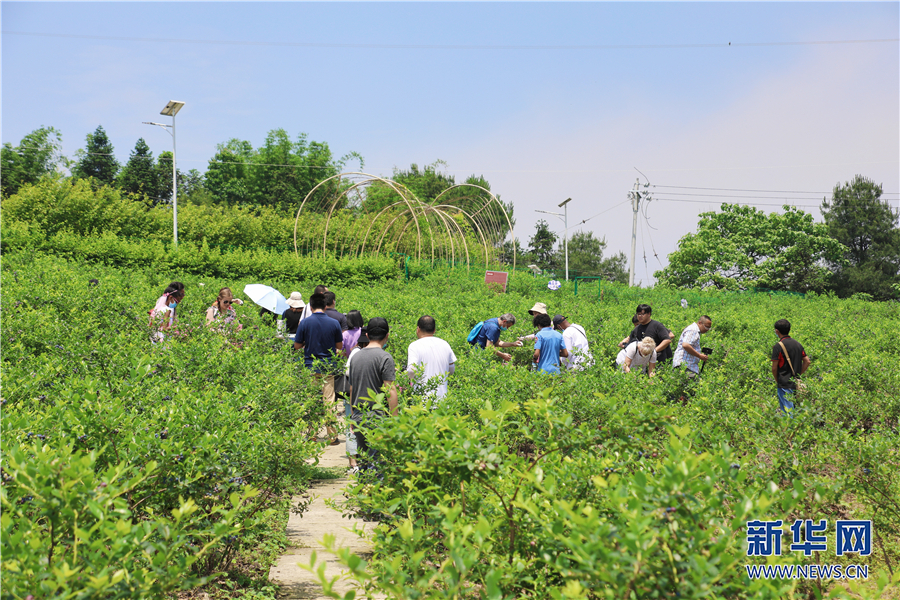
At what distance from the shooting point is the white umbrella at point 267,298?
8.74 meters

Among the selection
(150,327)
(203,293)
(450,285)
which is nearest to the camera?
(150,327)

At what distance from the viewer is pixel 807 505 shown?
3.84m

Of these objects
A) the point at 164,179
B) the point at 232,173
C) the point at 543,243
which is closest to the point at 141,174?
the point at 164,179

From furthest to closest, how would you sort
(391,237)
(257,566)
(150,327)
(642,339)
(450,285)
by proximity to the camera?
(391,237)
(450,285)
(642,339)
(150,327)
(257,566)

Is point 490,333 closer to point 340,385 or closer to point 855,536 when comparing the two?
point 340,385

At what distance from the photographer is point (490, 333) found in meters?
7.38

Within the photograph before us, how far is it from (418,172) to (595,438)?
56.8 meters

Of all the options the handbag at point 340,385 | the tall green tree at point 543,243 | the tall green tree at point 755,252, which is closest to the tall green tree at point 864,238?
the tall green tree at point 755,252

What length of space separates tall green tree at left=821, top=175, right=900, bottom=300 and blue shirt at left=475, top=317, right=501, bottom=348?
49785 millimetres

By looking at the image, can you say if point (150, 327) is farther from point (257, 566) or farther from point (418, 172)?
point (418, 172)

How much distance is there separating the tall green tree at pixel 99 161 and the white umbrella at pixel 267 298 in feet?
187

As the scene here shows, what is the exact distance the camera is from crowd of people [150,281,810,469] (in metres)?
4.95

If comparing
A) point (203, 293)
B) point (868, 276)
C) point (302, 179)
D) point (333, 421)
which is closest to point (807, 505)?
point (333, 421)

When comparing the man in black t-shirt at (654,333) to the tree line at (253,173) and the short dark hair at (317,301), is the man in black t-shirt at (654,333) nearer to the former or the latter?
the short dark hair at (317,301)
